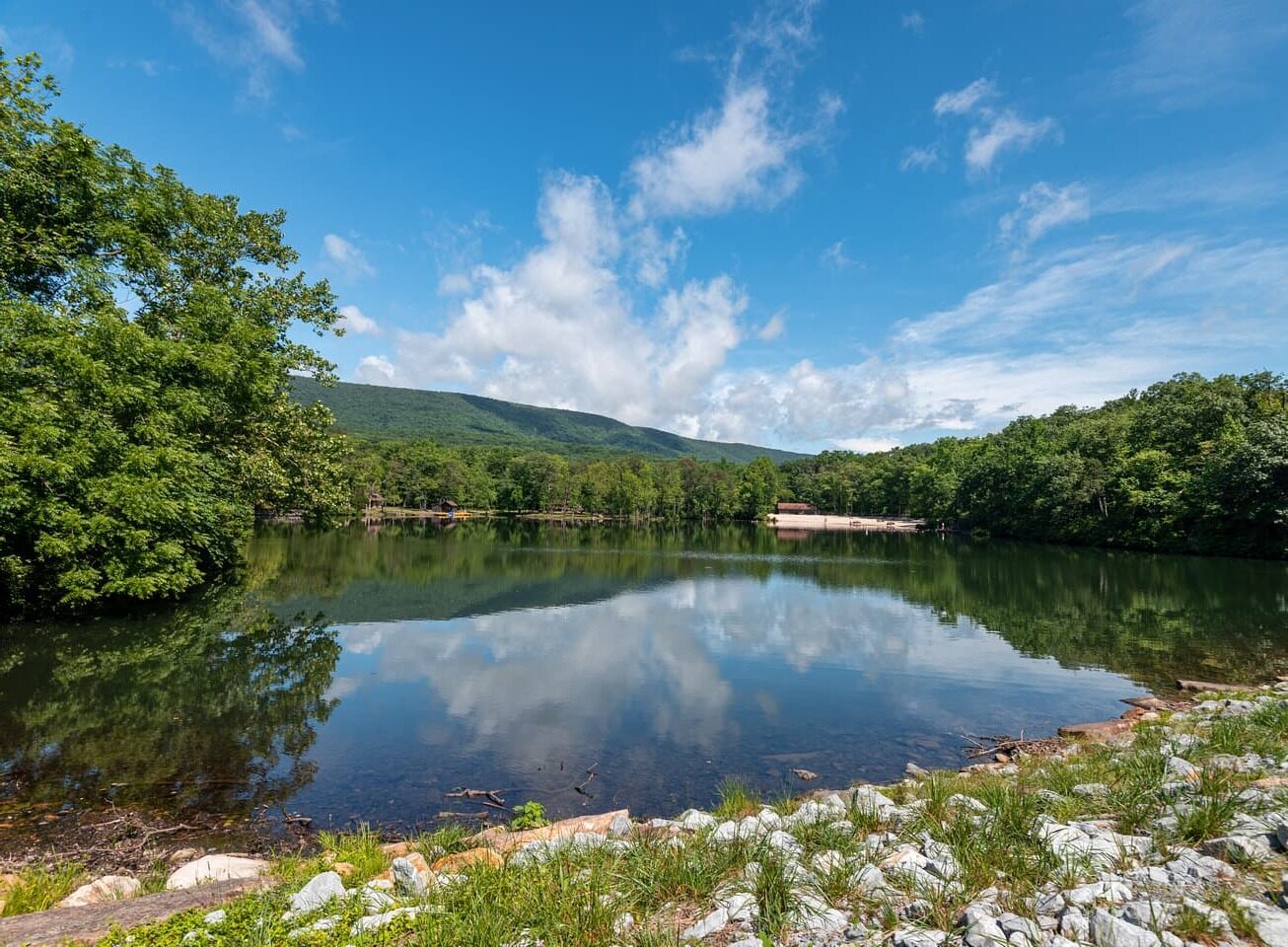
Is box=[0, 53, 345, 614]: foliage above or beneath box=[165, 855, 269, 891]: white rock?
above

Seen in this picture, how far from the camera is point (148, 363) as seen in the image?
17.1 meters

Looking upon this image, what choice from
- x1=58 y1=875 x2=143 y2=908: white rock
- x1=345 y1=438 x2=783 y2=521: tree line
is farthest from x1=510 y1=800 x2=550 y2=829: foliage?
x1=345 y1=438 x2=783 y2=521: tree line

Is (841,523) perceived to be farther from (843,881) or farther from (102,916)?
(102,916)

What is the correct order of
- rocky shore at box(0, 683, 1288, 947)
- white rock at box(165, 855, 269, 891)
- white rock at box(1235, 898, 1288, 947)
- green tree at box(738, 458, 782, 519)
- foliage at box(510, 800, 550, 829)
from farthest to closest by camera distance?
1. green tree at box(738, 458, 782, 519)
2. foliage at box(510, 800, 550, 829)
3. white rock at box(165, 855, 269, 891)
4. rocky shore at box(0, 683, 1288, 947)
5. white rock at box(1235, 898, 1288, 947)

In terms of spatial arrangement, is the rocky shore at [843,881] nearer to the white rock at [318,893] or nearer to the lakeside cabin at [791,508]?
the white rock at [318,893]

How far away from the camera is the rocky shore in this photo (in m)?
4.08

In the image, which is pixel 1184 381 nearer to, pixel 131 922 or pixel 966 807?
pixel 966 807

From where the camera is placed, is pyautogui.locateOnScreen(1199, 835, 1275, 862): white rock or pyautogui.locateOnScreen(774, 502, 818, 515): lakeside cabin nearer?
pyautogui.locateOnScreen(1199, 835, 1275, 862): white rock

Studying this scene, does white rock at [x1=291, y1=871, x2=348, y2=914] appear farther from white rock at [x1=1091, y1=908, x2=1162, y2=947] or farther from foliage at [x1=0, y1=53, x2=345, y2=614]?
foliage at [x1=0, y1=53, x2=345, y2=614]

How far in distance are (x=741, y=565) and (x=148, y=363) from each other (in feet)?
132

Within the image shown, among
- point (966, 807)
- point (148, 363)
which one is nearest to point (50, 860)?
point (966, 807)

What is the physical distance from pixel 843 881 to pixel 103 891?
6761mm

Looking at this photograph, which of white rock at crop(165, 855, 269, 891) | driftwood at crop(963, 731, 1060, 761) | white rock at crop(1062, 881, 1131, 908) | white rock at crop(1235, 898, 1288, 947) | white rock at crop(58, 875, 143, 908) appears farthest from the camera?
driftwood at crop(963, 731, 1060, 761)

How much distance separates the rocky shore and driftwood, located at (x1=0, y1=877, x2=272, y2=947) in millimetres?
36
